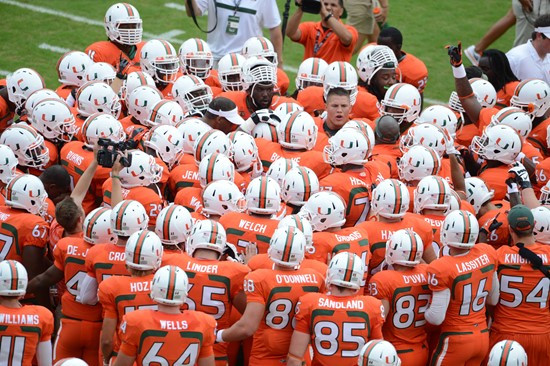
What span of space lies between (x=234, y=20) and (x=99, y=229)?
19.3 ft

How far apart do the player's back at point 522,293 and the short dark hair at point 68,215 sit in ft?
11.8

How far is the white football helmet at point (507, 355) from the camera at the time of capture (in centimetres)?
650

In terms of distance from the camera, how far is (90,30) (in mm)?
16625

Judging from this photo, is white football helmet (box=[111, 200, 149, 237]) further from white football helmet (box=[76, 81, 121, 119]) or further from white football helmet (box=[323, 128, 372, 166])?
white football helmet (box=[76, 81, 121, 119])

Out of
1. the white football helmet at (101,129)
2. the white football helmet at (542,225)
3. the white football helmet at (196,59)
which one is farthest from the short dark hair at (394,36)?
the white football helmet at (542,225)

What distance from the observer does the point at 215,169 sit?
27.6 ft

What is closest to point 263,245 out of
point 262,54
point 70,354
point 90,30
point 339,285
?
point 339,285

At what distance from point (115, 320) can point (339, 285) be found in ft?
5.63

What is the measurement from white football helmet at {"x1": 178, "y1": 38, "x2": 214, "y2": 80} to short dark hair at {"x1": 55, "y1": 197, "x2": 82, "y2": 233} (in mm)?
3979

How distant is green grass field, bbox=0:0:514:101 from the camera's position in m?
15.8

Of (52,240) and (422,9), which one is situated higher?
(422,9)

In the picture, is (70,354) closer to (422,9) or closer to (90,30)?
(90,30)

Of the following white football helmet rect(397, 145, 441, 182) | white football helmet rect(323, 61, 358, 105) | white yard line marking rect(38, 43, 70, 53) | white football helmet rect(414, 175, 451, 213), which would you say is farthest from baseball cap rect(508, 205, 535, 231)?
white yard line marking rect(38, 43, 70, 53)

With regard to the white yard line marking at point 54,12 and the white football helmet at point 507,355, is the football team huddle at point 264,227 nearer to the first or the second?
the white football helmet at point 507,355
